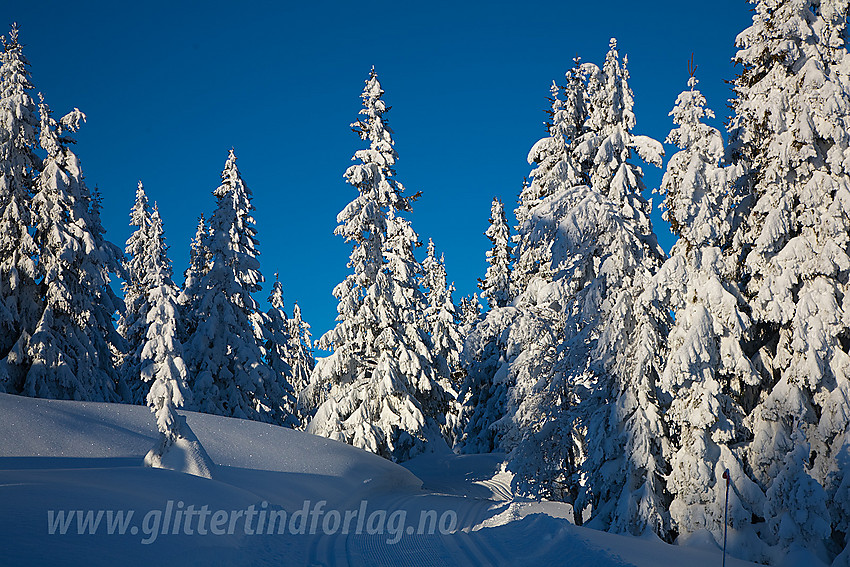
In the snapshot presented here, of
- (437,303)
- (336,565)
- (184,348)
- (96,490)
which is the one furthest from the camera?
(437,303)

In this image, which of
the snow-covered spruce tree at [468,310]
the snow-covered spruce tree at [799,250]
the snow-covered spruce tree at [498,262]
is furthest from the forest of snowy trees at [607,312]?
the snow-covered spruce tree at [468,310]

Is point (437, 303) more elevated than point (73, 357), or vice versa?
point (437, 303)

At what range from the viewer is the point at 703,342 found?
47.4 ft

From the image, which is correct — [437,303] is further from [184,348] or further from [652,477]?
[652,477]

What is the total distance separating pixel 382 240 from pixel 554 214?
37.5 ft

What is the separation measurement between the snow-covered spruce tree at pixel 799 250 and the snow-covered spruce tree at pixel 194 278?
24566 millimetres

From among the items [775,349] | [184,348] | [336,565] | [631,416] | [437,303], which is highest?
[437,303]

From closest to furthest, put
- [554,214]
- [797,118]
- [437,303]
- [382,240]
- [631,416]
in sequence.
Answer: [797,118] → [631,416] → [554,214] → [382,240] → [437,303]

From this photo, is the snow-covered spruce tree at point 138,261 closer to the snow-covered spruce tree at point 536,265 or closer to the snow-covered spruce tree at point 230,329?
the snow-covered spruce tree at point 230,329

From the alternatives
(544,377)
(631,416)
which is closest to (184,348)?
(544,377)

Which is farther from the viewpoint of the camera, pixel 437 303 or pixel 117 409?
pixel 437 303

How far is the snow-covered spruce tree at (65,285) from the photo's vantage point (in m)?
23.6

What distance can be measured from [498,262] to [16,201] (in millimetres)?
23551

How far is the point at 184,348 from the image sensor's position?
30141 millimetres
